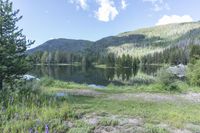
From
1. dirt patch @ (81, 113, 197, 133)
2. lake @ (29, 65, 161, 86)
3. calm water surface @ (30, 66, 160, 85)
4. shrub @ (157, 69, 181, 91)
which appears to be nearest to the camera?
dirt patch @ (81, 113, 197, 133)

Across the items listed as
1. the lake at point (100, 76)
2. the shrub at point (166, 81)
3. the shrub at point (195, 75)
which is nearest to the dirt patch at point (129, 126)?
the shrub at point (166, 81)

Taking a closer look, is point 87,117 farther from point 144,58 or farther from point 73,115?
point 144,58

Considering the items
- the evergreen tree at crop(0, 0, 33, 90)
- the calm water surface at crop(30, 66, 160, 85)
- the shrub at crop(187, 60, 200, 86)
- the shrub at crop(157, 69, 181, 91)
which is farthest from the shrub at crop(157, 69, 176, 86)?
the calm water surface at crop(30, 66, 160, 85)

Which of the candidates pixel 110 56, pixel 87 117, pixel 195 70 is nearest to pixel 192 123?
pixel 87 117

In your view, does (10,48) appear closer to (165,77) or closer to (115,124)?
(115,124)

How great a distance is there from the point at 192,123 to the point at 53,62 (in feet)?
447

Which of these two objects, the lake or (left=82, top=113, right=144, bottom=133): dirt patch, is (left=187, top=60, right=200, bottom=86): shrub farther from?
(left=82, top=113, right=144, bottom=133): dirt patch

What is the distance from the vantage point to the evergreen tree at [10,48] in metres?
10.1

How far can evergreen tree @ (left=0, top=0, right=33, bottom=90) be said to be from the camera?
33.1ft

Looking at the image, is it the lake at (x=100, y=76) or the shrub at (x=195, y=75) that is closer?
the shrub at (x=195, y=75)

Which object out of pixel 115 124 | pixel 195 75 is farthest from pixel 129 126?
pixel 195 75

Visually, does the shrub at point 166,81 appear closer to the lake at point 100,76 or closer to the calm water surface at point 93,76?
the lake at point 100,76

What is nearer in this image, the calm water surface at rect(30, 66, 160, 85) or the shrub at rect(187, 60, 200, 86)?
the shrub at rect(187, 60, 200, 86)

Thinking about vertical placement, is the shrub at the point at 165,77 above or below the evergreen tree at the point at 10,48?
below
